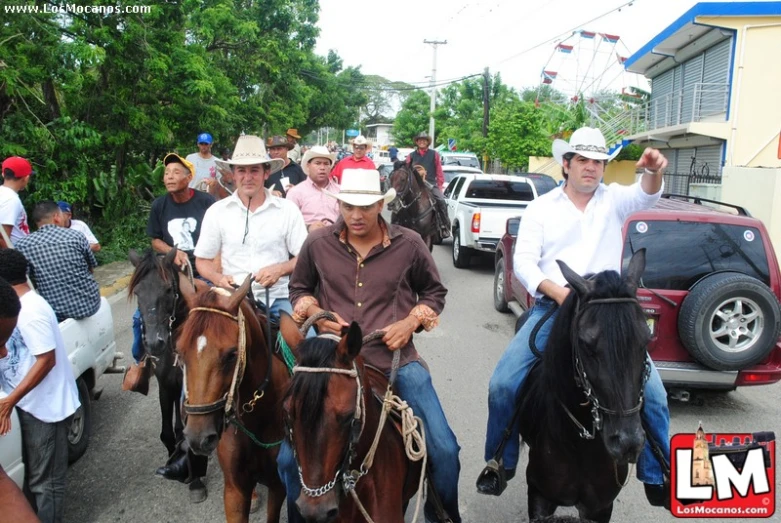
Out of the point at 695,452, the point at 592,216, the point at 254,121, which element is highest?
the point at 254,121

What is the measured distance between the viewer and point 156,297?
4.34 meters

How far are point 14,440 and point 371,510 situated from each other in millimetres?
2500

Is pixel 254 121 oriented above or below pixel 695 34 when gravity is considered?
below

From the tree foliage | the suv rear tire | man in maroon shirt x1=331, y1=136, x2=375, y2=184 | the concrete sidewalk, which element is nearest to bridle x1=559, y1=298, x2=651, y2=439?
the suv rear tire

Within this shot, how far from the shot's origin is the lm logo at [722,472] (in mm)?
2951

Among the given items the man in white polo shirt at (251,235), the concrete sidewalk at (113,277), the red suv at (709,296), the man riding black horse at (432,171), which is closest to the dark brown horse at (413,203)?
the man riding black horse at (432,171)

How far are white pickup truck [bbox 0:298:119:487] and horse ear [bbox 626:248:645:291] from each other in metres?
4.07

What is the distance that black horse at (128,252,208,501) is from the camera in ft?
14.2

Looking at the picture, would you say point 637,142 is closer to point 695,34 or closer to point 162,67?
point 695,34

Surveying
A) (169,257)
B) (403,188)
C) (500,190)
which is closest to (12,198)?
(169,257)

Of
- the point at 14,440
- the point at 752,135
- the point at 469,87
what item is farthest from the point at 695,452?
the point at 469,87

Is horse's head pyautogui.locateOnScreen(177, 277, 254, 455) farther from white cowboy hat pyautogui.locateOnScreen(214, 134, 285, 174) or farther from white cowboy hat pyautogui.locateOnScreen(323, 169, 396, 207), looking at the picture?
white cowboy hat pyautogui.locateOnScreen(214, 134, 285, 174)

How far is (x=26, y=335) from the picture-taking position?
11.8ft

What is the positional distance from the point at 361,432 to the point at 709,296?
418 centimetres
